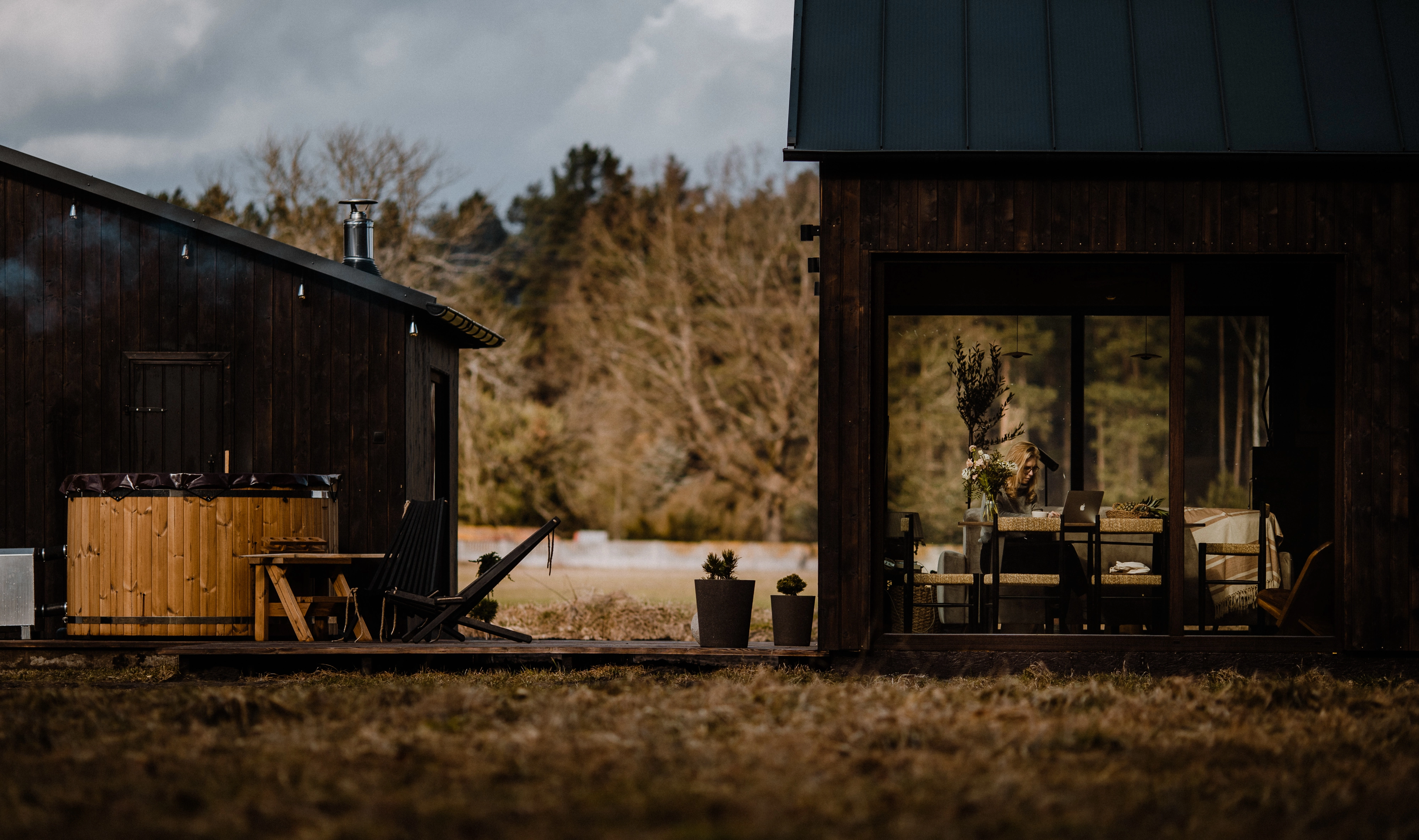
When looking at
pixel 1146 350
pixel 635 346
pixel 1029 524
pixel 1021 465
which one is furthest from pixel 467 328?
pixel 635 346

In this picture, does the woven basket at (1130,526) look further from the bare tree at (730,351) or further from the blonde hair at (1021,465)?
the bare tree at (730,351)

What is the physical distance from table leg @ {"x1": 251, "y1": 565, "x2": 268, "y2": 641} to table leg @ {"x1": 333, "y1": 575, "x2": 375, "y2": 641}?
53 centimetres

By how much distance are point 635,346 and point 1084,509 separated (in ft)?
65.5

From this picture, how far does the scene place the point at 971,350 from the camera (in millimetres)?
9688

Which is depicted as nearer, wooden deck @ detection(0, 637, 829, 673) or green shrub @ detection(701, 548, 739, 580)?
wooden deck @ detection(0, 637, 829, 673)

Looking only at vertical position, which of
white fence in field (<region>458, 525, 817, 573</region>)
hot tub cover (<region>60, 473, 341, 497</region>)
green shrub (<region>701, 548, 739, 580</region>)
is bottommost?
white fence in field (<region>458, 525, 817, 573</region>)

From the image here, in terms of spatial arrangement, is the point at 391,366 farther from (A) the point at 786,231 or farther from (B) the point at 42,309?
(A) the point at 786,231

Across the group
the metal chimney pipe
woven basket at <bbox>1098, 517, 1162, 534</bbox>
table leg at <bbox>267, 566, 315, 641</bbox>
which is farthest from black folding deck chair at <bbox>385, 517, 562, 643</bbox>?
the metal chimney pipe

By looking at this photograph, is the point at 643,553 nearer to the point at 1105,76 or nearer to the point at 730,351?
the point at 730,351

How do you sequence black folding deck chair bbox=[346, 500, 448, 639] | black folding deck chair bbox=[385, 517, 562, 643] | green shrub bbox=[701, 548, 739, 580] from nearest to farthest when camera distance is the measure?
green shrub bbox=[701, 548, 739, 580] < black folding deck chair bbox=[385, 517, 562, 643] < black folding deck chair bbox=[346, 500, 448, 639]

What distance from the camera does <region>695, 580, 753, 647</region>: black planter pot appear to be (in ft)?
25.1

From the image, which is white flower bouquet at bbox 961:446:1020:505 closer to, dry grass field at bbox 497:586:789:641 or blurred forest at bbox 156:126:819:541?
dry grass field at bbox 497:586:789:641

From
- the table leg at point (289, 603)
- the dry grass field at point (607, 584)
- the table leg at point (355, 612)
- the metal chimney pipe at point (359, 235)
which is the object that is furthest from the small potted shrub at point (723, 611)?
the dry grass field at point (607, 584)

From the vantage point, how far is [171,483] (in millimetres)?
8211
